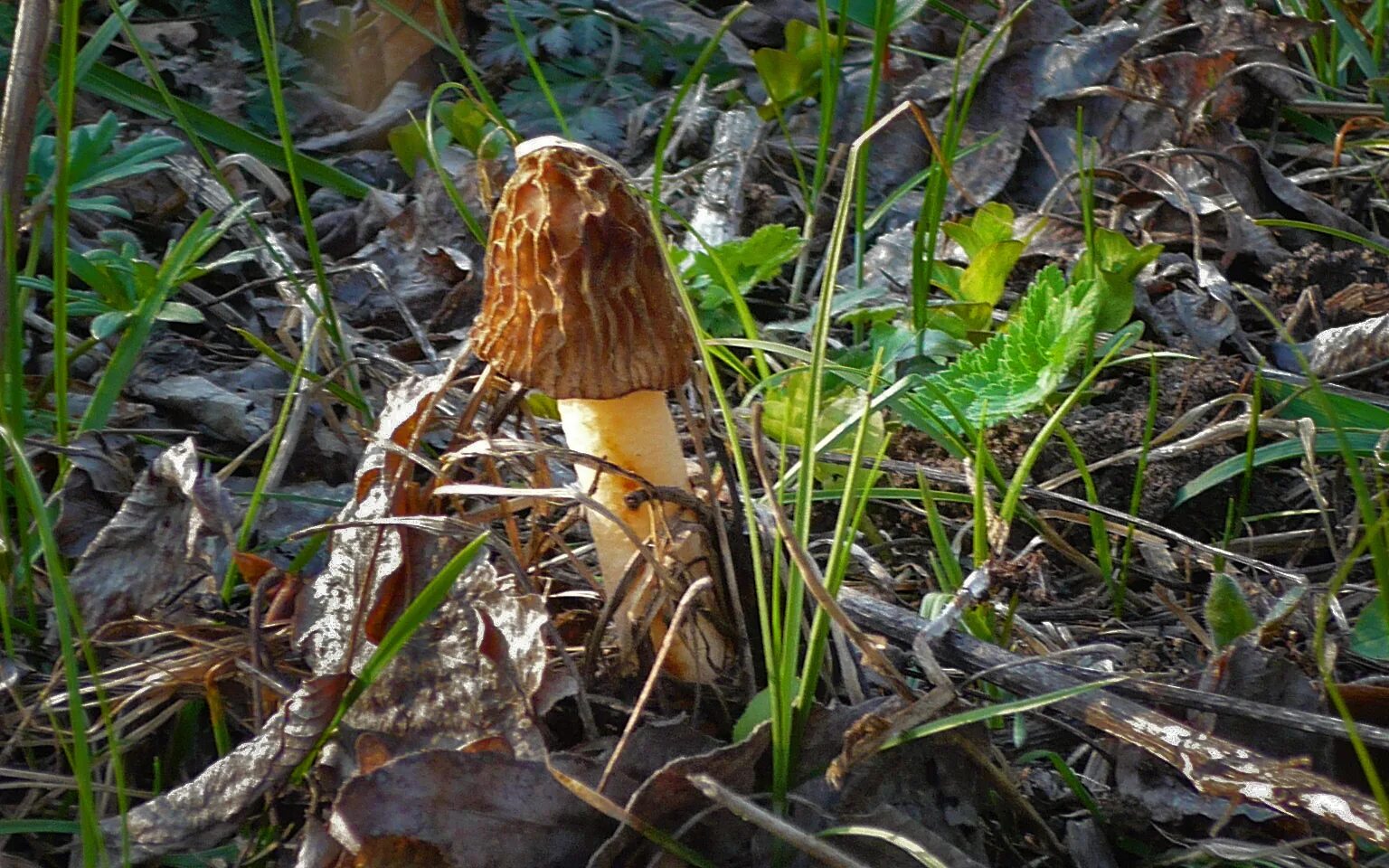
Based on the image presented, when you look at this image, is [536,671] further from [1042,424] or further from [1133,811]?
[1042,424]

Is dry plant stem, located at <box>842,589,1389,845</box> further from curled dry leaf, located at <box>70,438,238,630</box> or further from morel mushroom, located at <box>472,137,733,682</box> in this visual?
curled dry leaf, located at <box>70,438,238,630</box>

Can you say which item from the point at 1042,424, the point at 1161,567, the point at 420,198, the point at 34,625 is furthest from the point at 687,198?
the point at 34,625

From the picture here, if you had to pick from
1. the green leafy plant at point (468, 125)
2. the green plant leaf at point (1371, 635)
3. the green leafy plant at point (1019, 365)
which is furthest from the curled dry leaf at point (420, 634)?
the green leafy plant at point (468, 125)

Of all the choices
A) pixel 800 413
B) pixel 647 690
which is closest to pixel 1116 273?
pixel 800 413

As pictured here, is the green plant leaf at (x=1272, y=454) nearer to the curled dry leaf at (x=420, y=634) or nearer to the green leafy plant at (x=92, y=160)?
the curled dry leaf at (x=420, y=634)

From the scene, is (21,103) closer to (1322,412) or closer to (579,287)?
(579,287)
